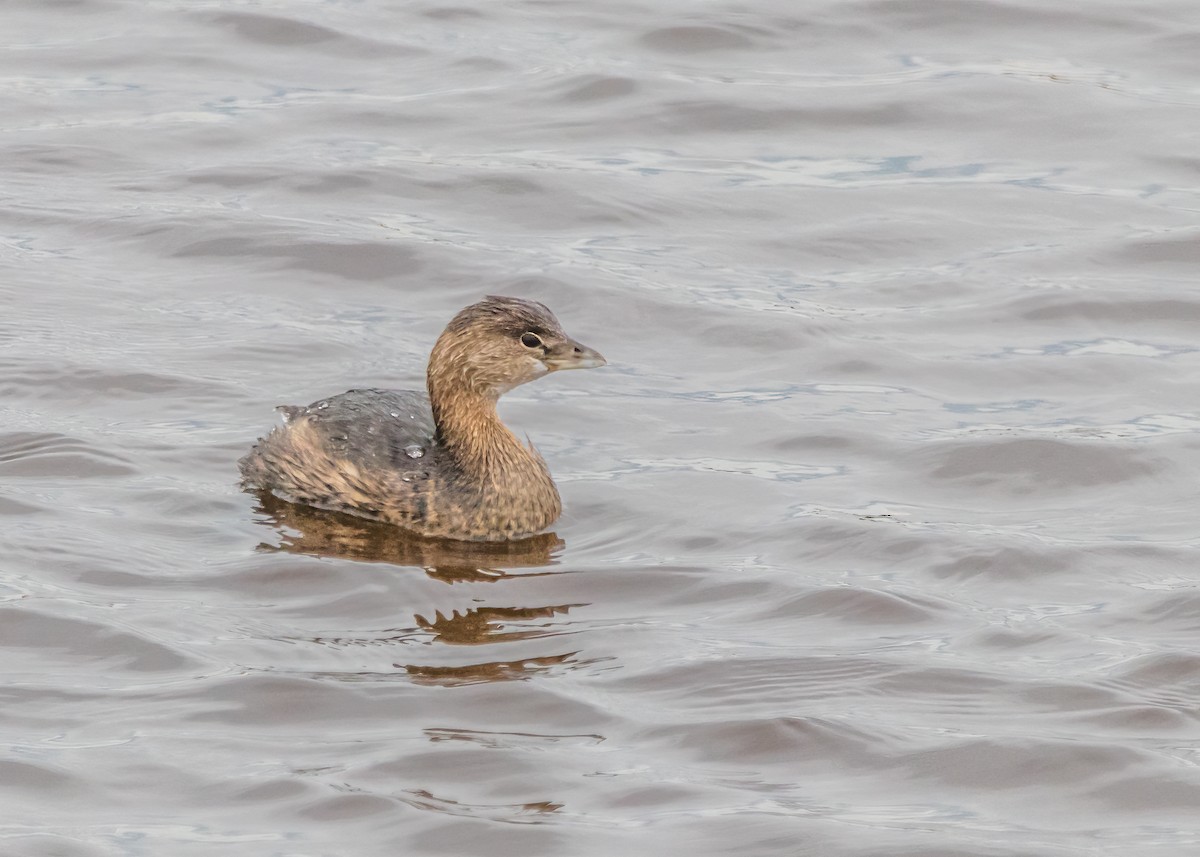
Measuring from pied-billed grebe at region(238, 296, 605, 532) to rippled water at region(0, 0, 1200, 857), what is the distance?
183 mm

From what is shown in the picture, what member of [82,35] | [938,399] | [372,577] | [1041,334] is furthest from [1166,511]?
[82,35]

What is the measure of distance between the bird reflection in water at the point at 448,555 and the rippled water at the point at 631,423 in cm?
3

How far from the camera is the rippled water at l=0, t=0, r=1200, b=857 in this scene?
22.7 ft

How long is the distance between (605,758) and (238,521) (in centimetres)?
282

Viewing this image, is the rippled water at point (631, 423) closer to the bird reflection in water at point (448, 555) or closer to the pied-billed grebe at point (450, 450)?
the bird reflection in water at point (448, 555)

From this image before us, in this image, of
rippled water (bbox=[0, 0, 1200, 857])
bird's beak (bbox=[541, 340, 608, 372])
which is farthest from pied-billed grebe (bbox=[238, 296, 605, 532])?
rippled water (bbox=[0, 0, 1200, 857])

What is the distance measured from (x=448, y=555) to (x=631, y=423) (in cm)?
170

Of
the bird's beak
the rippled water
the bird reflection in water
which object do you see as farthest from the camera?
the bird's beak

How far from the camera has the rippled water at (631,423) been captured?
6918mm

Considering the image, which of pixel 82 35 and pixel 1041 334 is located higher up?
pixel 82 35

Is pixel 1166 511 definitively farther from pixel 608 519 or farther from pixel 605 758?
pixel 605 758

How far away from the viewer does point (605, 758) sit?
705 centimetres

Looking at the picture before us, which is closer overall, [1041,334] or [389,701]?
[389,701]

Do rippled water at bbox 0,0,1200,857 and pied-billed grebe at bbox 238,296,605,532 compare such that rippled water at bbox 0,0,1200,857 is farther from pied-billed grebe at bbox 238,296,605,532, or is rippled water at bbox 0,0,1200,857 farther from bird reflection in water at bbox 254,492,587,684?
pied-billed grebe at bbox 238,296,605,532
